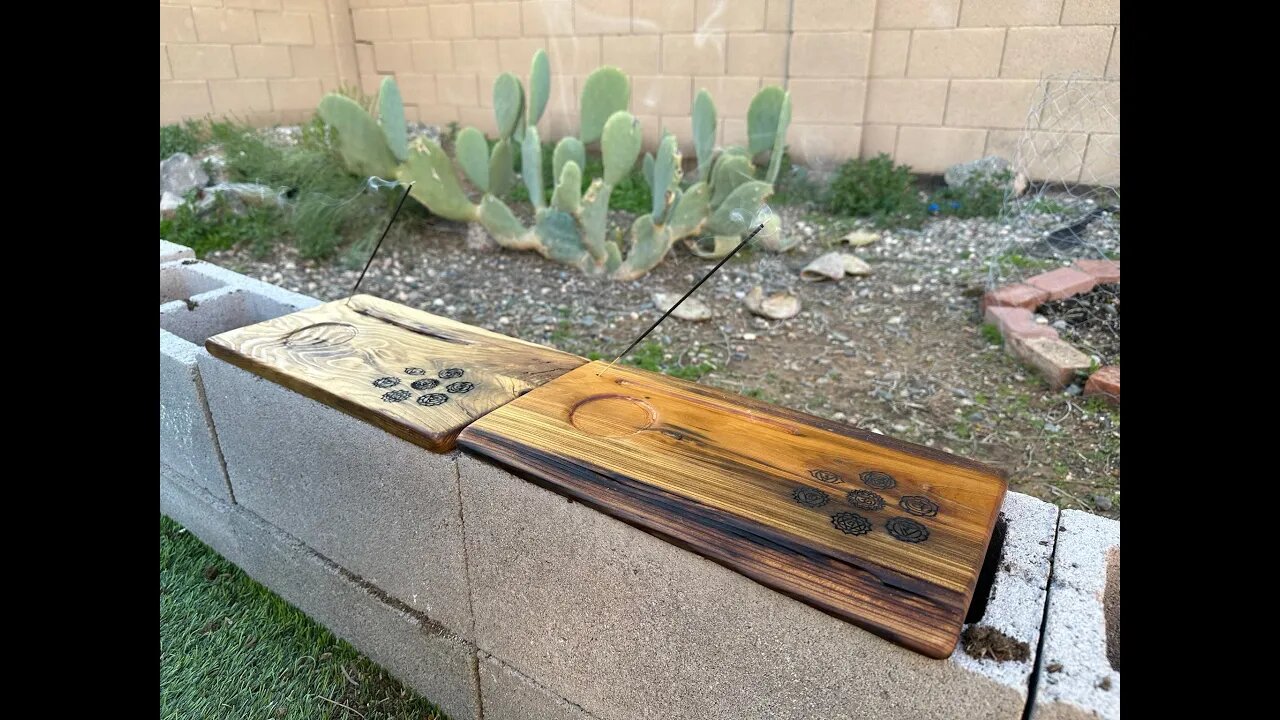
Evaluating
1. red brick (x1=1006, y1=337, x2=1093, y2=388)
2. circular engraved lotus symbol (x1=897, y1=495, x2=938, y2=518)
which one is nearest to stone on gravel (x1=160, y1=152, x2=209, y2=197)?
red brick (x1=1006, y1=337, x2=1093, y2=388)

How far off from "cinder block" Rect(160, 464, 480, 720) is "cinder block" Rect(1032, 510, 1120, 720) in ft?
2.67

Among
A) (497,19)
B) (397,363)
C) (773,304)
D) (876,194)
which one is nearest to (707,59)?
(876,194)

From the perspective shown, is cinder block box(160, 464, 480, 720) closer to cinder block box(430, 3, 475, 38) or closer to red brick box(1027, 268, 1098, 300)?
red brick box(1027, 268, 1098, 300)

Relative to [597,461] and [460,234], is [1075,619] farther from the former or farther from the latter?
[460,234]

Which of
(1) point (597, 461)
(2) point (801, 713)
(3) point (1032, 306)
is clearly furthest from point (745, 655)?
(3) point (1032, 306)

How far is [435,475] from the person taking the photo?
3.43 feet

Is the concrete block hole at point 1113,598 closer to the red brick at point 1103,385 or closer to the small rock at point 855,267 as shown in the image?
the red brick at point 1103,385

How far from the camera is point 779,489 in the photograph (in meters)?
0.85

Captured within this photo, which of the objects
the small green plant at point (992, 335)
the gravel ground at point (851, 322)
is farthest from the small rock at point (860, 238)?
the small green plant at point (992, 335)

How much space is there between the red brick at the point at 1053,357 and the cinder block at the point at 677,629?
1.39 m

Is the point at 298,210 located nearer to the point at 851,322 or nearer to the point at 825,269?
the point at 825,269

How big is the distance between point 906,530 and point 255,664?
4.08 ft

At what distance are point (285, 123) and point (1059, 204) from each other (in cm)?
492
